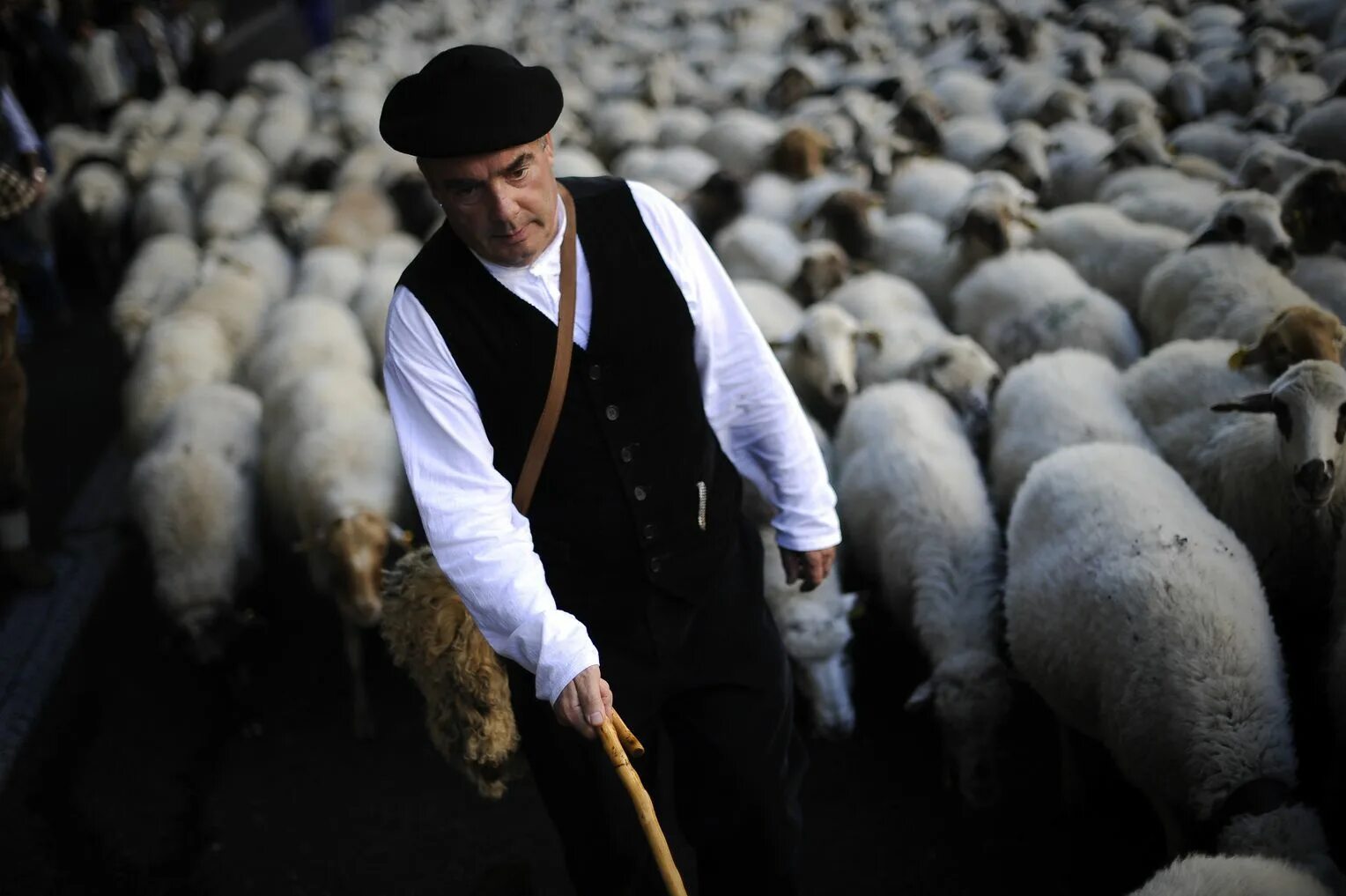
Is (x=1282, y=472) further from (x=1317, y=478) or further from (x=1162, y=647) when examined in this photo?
(x=1162, y=647)

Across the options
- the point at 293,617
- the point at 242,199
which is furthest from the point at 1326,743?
the point at 242,199

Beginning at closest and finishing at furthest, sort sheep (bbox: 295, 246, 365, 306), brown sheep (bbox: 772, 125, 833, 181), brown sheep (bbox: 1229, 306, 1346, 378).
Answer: brown sheep (bbox: 1229, 306, 1346, 378), sheep (bbox: 295, 246, 365, 306), brown sheep (bbox: 772, 125, 833, 181)

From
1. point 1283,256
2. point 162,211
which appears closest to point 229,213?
point 162,211

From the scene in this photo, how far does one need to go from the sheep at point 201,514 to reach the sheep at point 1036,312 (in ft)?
12.8

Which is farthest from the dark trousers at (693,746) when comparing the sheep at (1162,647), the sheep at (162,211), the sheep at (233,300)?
the sheep at (162,211)

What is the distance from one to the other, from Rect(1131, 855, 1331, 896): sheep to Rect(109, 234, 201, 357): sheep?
21.6 feet

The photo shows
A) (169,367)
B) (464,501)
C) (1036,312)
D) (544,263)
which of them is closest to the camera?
(464,501)

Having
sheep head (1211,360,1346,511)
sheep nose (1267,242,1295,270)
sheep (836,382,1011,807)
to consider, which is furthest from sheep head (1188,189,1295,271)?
sheep head (1211,360,1346,511)

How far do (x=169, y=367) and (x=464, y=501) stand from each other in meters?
4.68

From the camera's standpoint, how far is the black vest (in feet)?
6.88

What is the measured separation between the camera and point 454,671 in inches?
95.4

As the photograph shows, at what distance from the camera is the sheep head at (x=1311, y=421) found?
10.5 feet

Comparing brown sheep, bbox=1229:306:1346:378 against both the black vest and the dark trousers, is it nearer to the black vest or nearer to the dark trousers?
the dark trousers

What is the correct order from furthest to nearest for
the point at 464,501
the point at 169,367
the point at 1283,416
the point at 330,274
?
1. the point at 330,274
2. the point at 169,367
3. the point at 1283,416
4. the point at 464,501
